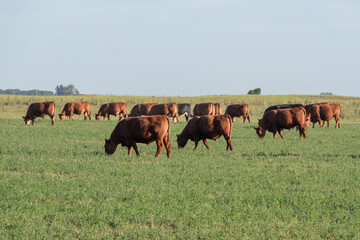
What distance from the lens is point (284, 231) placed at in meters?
6.44

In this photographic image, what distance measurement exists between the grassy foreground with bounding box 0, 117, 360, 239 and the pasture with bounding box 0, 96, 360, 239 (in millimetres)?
18

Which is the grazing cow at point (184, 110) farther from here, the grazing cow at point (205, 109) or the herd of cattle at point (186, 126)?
the herd of cattle at point (186, 126)

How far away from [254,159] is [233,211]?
6.27m

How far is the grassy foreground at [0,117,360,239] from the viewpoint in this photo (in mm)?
6531

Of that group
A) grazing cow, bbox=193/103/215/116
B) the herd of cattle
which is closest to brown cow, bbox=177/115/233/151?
the herd of cattle

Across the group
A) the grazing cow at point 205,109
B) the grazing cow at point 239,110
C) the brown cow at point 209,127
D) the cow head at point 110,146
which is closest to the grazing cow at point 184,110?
the grazing cow at point 205,109

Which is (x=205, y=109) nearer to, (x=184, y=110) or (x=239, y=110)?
(x=184, y=110)

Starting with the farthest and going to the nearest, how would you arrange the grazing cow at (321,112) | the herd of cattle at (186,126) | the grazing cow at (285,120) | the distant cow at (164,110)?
the distant cow at (164,110)
the grazing cow at (321,112)
the grazing cow at (285,120)
the herd of cattle at (186,126)

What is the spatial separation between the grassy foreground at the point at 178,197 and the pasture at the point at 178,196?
2 centimetres

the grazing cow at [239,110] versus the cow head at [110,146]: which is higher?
the grazing cow at [239,110]

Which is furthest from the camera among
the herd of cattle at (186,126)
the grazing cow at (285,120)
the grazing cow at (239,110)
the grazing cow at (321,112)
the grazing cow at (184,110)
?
the grazing cow at (184,110)

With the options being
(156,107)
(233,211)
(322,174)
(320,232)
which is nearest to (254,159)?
(322,174)

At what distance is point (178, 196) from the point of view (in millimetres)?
8375

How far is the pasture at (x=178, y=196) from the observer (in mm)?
6535
